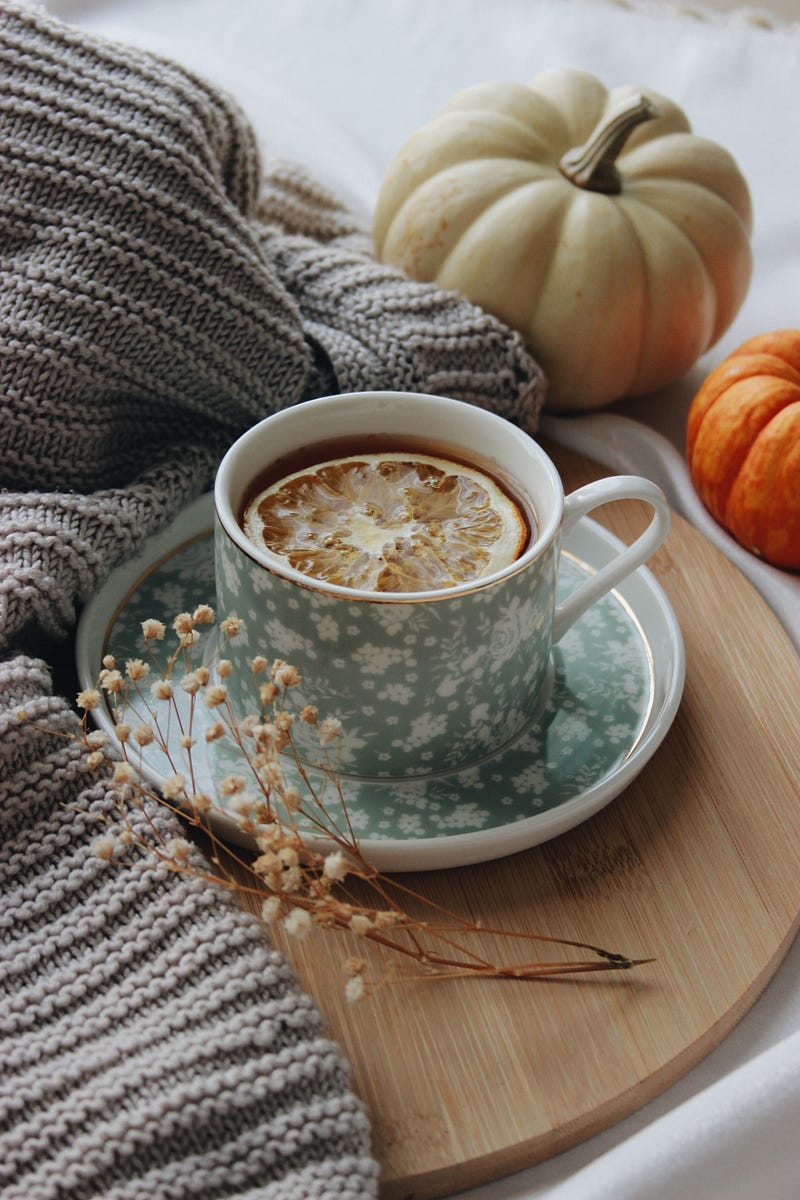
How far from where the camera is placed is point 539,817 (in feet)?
2.48

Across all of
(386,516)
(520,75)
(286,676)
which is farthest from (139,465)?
(520,75)

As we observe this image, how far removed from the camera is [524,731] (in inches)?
33.6

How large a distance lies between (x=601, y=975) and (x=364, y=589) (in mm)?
286

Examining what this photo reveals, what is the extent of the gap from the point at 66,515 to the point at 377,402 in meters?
0.25

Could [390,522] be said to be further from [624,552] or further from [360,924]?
[360,924]

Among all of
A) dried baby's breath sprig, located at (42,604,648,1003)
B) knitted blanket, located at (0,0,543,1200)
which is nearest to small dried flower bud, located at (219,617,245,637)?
dried baby's breath sprig, located at (42,604,648,1003)

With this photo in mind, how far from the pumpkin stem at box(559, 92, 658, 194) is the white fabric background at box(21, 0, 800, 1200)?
0.76 ft

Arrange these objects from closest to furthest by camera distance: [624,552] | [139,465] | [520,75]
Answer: [624,552] → [139,465] → [520,75]

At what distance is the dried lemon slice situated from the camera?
2.61 ft

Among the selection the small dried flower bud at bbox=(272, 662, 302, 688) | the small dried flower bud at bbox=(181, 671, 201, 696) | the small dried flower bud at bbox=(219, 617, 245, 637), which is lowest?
the small dried flower bud at bbox=(219, 617, 245, 637)

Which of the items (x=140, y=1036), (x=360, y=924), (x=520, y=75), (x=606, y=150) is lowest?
(x=140, y=1036)

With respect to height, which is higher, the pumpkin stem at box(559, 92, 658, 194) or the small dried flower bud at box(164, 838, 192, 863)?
the pumpkin stem at box(559, 92, 658, 194)

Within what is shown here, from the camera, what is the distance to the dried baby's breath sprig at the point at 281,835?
0.65 metres

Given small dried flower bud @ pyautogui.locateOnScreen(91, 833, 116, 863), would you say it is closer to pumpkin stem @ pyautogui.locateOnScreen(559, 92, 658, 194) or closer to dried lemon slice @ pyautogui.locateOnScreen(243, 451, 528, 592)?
dried lemon slice @ pyautogui.locateOnScreen(243, 451, 528, 592)
